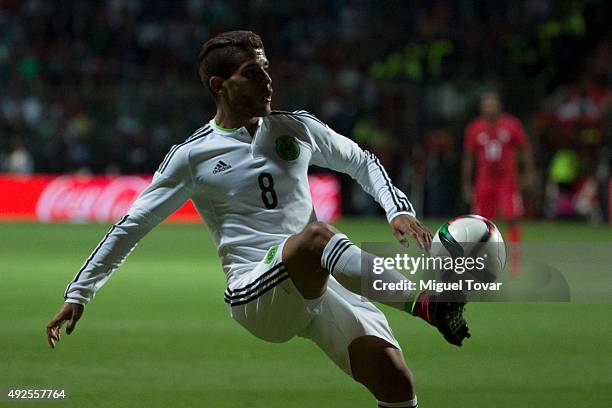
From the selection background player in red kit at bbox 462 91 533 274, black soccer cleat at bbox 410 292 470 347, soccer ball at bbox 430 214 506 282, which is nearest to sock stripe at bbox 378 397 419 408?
black soccer cleat at bbox 410 292 470 347

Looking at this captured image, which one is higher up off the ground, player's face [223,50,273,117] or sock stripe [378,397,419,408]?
player's face [223,50,273,117]

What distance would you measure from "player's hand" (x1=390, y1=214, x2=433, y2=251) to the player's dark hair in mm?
1037

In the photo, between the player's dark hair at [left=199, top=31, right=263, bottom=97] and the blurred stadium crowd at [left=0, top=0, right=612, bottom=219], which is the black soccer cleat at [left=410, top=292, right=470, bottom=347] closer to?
the player's dark hair at [left=199, top=31, right=263, bottom=97]

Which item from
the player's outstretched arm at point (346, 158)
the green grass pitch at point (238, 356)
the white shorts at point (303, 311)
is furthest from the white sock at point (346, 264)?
the green grass pitch at point (238, 356)

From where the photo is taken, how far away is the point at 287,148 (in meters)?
4.89

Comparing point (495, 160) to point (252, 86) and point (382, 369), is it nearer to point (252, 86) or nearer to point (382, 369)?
point (252, 86)

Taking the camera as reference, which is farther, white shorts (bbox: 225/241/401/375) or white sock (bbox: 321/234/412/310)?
white shorts (bbox: 225/241/401/375)

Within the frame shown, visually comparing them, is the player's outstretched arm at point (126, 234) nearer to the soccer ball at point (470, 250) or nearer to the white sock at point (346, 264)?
the white sock at point (346, 264)

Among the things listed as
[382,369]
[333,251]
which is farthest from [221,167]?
[382,369]

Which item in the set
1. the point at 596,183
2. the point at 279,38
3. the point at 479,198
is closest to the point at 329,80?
the point at 279,38

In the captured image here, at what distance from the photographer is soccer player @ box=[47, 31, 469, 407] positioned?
4512 millimetres

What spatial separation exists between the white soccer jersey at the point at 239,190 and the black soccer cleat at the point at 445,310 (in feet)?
2.40

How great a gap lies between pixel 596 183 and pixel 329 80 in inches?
235

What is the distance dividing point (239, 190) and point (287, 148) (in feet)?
0.96
